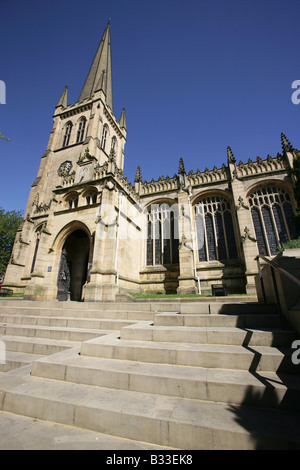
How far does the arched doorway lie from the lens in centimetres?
1562

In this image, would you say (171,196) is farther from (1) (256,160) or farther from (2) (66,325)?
(2) (66,325)

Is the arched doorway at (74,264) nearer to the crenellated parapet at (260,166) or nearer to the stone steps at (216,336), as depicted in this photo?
the stone steps at (216,336)

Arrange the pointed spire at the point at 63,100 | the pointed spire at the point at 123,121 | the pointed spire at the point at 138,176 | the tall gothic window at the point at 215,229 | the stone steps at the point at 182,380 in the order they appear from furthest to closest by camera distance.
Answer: the pointed spire at the point at 123,121, the pointed spire at the point at 63,100, the pointed spire at the point at 138,176, the tall gothic window at the point at 215,229, the stone steps at the point at 182,380

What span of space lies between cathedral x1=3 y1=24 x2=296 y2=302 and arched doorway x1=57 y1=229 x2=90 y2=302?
85mm

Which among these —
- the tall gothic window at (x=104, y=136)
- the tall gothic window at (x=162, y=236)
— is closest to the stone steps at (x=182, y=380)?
the tall gothic window at (x=162, y=236)

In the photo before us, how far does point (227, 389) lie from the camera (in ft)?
8.45

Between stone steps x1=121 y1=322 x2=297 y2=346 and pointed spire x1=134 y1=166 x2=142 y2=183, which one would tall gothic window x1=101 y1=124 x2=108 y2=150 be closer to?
pointed spire x1=134 y1=166 x2=142 y2=183

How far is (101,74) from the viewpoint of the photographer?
35.1 metres

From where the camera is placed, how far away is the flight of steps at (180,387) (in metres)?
2.11

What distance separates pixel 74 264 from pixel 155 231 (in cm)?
829

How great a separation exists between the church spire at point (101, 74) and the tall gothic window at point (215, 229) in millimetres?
27490

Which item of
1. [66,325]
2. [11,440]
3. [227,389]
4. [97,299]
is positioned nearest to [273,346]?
[227,389]

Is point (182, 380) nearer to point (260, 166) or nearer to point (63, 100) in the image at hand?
point (260, 166)

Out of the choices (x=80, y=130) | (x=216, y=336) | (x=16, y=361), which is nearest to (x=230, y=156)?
(x=216, y=336)
